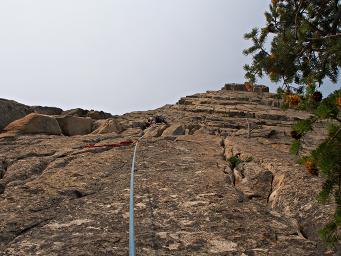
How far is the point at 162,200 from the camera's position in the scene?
7.50m

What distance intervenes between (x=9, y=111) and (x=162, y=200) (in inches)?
616

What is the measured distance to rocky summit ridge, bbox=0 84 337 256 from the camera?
5.64 m

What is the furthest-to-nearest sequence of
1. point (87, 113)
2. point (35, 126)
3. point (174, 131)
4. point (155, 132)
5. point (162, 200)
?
point (87, 113)
point (155, 132)
point (174, 131)
point (35, 126)
point (162, 200)

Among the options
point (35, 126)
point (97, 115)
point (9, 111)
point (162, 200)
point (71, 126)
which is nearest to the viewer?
point (162, 200)

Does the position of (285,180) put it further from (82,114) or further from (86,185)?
(82,114)

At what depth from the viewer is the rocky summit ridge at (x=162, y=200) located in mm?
5645

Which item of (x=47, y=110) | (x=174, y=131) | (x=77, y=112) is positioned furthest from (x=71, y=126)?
(x=77, y=112)

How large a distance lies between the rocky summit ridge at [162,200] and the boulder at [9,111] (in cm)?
558

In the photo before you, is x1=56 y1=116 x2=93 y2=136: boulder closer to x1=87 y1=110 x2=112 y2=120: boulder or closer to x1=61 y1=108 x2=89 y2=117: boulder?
x1=87 y1=110 x2=112 y2=120: boulder

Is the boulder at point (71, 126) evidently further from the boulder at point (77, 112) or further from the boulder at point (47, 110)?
the boulder at point (77, 112)

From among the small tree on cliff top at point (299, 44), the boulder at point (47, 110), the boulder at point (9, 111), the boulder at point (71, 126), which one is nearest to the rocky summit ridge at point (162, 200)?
the small tree on cliff top at point (299, 44)

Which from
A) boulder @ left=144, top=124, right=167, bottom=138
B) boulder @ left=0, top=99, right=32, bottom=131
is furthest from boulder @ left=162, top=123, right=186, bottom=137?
boulder @ left=0, top=99, right=32, bottom=131

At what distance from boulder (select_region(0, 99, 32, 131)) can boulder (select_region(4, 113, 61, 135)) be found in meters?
1.71

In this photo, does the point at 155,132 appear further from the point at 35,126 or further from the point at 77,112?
the point at 77,112
